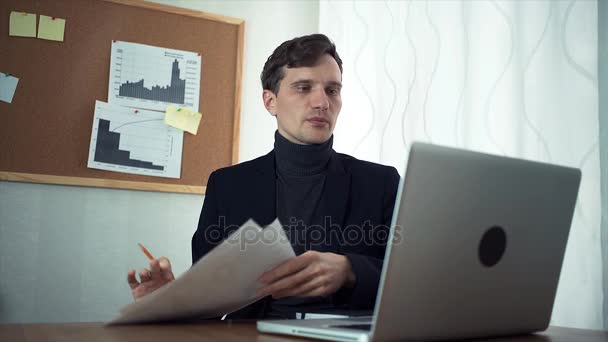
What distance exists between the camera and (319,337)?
27.5 inches

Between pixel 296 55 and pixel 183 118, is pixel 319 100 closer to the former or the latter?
pixel 296 55

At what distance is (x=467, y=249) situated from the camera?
664 millimetres

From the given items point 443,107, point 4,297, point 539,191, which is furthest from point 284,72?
point 4,297

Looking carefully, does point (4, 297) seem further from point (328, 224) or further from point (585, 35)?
point (585, 35)

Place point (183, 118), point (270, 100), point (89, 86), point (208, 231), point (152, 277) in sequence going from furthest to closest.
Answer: point (183, 118), point (89, 86), point (270, 100), point (208, 231), point (152, 277)

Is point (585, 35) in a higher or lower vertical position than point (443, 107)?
higher

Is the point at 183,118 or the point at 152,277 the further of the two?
the point at 183,118

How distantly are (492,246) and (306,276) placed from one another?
0.93 feet

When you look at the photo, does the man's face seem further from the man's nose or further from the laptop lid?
the laptop lid

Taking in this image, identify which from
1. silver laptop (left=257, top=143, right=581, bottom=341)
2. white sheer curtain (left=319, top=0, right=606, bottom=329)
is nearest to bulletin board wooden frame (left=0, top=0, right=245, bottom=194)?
white sheer curtain (left=319, top=0, right=606, bottom=329)

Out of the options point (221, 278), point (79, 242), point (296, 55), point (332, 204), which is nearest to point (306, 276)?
point (221, 278)

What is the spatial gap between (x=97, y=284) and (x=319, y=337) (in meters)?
1.54

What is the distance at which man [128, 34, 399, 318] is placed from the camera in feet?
4.74

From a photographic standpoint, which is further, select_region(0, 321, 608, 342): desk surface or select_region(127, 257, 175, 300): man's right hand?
select_region(127, 257, 175, 300): man's right hand
